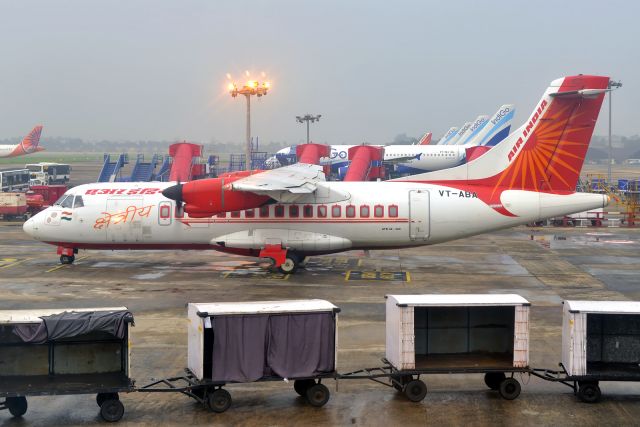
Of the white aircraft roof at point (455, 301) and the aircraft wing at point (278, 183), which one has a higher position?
the aircraft wing at point (278, 183)

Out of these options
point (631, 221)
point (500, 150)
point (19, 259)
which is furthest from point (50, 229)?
point (631, 221)

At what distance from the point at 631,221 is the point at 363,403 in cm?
3952

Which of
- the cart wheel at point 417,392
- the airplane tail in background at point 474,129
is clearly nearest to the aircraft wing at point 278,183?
the cart wheel at point 417,392

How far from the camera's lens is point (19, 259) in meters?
35.2

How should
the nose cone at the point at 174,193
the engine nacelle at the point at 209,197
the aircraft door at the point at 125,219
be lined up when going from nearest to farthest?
1. the engine nacelle at the point at 209,197
2. the nose cone at the point at 174,193
3. the aircraft door at the point at 125,219

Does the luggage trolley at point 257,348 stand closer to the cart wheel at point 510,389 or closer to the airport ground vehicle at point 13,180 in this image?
the cart wheel at point 510,389

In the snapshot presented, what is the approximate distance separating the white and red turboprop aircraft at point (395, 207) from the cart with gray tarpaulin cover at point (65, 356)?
47.2ft

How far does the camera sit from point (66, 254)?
1319 inches

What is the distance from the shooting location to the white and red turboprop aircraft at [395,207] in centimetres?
3012

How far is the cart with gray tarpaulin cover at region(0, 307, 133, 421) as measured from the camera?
14.5 m

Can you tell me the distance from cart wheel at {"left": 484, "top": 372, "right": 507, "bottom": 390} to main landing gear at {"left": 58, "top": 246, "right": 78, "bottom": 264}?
73.7 ft

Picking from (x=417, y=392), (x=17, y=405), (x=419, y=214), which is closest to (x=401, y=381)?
(x=417, y=392)

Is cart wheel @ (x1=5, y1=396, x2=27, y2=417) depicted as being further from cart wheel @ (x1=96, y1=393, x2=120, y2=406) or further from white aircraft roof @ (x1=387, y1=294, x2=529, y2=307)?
white aircraft roof @ (x1=387, y1=294, x2=529, y2=307)

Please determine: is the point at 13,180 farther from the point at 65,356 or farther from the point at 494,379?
the point at 494,379
